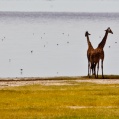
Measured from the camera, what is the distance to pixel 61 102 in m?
33.3

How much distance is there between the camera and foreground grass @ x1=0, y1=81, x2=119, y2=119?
30016 millimetres

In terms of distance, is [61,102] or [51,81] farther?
[51,81]

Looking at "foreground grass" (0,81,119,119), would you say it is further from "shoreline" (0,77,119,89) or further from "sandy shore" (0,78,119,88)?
"sandy shore" (0,78,119,88)

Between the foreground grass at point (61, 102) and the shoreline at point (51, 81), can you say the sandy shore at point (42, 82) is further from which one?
the foreground grass at point (61, 102)

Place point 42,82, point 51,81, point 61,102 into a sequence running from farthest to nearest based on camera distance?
point 51,81
point 42,82
point 61,102

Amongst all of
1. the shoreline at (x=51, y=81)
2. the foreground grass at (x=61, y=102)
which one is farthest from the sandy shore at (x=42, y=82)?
the foreground grass at (x=61, y=102)

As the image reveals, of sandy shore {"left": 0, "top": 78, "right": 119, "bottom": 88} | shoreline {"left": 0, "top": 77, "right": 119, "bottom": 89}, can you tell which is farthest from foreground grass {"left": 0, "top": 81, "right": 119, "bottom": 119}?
sandy shore {"left": 0, "top": 78, "right": 119, "bottom": 88}

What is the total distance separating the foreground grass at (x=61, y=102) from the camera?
30.0m

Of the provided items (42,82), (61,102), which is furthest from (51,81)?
(61,102)

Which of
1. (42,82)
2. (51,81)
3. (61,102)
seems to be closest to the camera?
(61,102)

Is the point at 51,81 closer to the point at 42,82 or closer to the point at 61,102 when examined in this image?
the point at 42,82

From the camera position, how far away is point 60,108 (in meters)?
31.6

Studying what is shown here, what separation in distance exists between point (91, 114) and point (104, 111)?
1.02 metres

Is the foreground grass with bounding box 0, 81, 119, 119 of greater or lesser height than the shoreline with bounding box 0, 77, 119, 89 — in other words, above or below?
below
